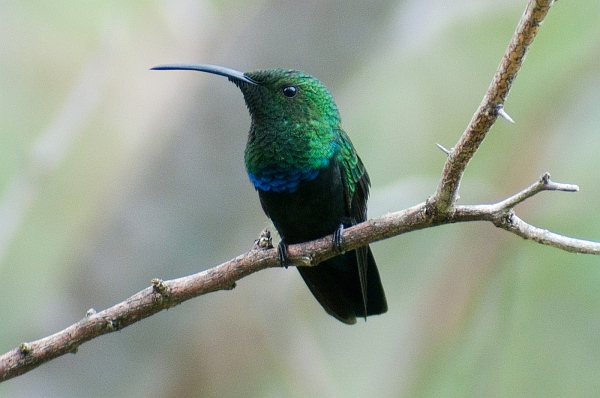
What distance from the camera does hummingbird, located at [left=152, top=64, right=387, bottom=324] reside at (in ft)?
11.6

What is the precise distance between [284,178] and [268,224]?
2.53 meters

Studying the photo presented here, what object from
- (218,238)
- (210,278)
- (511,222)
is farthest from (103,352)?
(511,222)

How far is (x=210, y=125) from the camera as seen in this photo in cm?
620

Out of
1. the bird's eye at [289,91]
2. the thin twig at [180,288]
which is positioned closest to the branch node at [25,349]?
the thin twig at [180,288]

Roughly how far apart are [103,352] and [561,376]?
381cm

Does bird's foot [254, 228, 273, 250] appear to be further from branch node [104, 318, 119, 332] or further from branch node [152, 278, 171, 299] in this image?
A: branch node [104, 318, 119, 332]

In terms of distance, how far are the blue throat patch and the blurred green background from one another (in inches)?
75.2

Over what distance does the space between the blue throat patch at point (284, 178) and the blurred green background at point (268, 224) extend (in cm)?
191

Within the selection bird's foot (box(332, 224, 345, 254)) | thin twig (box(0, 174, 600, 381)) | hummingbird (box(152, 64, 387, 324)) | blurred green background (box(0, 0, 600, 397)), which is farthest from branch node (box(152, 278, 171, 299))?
blurred green background (box(0, 0, 600, 397))

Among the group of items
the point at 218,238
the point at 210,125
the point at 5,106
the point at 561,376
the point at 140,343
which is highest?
the point at 5,106

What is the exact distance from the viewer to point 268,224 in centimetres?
602

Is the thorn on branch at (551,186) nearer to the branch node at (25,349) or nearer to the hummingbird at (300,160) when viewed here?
the hummingbird at (300,160)

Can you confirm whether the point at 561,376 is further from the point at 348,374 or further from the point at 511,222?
the point at 511,222

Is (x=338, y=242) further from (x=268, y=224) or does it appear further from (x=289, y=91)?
(x=268, y=224)
